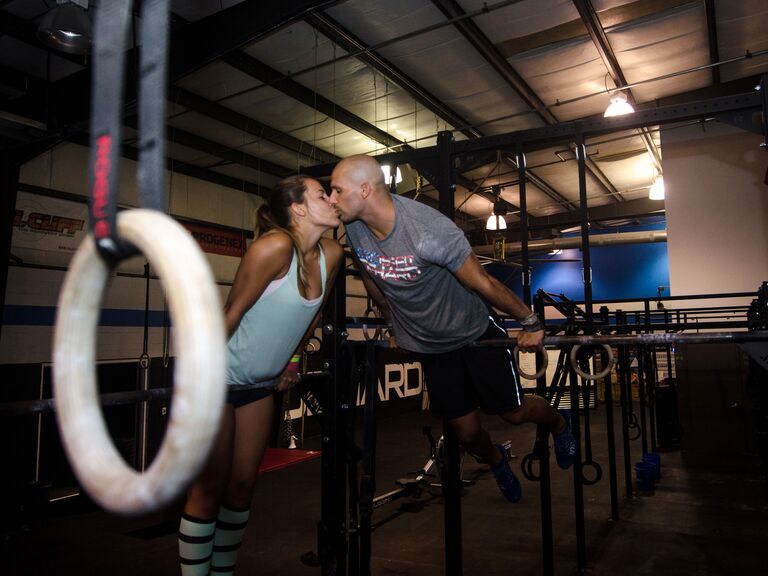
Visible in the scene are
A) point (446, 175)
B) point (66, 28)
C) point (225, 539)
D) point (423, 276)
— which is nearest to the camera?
point (225, 539)

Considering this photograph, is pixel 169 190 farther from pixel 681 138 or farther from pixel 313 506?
pixel 681 138

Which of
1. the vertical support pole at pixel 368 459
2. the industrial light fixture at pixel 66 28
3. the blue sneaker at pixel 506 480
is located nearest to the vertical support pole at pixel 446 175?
the vertical support pole at pixel 368 459

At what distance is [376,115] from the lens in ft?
22.3

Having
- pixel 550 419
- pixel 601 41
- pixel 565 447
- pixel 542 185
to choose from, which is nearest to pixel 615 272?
pixel 542 185

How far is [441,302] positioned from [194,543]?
3.80 ft

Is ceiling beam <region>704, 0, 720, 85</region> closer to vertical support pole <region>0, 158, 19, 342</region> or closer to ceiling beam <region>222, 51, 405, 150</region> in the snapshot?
ceiling beam <region>222, 51, 405, 150</region>

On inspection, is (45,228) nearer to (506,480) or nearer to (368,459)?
(368,459)

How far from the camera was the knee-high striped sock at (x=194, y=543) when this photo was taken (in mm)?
1615

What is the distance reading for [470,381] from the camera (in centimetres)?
227

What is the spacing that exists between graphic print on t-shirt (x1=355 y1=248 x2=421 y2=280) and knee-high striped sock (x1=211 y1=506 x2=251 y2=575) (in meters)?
0.96

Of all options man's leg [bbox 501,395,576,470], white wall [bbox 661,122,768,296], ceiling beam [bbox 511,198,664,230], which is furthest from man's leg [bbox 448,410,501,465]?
ceiling beam [bbox 511,198,664,230]

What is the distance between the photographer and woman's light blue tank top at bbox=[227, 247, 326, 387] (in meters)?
1.69

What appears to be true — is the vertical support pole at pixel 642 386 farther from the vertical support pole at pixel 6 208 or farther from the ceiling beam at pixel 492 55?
the vertical support pole at pixel 6 208

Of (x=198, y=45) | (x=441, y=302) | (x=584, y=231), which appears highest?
(x=198, y=45)
